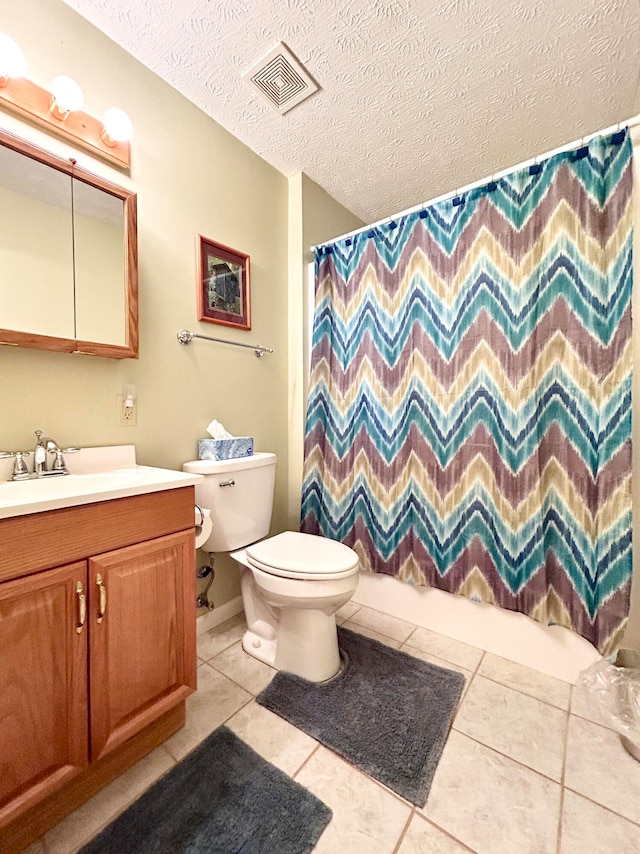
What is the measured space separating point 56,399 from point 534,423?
1.70 meters

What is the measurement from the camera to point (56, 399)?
1.22 m

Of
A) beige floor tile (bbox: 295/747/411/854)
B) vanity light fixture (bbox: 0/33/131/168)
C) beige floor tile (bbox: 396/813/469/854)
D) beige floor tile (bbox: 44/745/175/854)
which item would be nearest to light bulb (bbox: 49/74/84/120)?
vanity light fixture (bbox: 0/33/131/168)

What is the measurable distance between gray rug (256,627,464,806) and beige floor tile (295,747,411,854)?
3cm

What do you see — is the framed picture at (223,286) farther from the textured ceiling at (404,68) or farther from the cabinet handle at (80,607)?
the cabinet handle at (80,607)

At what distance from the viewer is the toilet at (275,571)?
1.33m

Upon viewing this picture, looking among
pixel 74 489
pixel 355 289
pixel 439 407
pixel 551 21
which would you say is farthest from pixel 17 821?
pixel 551 21

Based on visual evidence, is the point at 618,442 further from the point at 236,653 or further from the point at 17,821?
the point at 17,821

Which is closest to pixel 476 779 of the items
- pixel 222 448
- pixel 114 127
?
pixel 222 448

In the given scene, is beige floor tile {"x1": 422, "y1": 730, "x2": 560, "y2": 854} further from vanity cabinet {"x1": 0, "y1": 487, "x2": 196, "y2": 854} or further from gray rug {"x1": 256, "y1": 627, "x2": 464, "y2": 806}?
vanity cabinet {"x1": 0, "y1": 487, "x2": 196, "y2": 854}

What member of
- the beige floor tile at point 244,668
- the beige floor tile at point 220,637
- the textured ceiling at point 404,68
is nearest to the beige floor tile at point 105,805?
the beige floor tile at point 244,668

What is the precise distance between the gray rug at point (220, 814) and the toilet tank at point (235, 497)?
70 cm

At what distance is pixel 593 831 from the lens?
0.90 metres

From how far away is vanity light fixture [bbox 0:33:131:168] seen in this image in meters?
1.09

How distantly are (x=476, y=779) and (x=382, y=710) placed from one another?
325 millimetres
